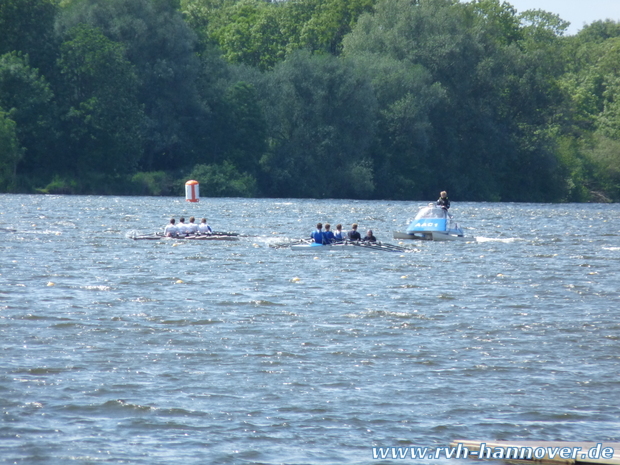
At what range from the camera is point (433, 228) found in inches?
1647

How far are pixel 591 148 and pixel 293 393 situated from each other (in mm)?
91034

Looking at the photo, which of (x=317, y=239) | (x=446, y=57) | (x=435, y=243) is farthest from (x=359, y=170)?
(x=317, y=239)

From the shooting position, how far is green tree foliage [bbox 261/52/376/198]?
272 ft

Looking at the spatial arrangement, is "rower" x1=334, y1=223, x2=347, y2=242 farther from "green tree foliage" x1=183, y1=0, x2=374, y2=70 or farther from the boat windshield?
"green tree foliage" x1=183, y1=0, x2=374, y2=70

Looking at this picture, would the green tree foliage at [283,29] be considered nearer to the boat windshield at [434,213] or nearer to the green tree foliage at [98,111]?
the green tree foliage at [98,111]

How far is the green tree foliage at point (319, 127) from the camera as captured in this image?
8288 cm

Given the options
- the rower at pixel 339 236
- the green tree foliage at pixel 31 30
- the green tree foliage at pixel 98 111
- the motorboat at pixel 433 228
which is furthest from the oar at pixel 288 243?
the green tree foliage at pixel 31 30

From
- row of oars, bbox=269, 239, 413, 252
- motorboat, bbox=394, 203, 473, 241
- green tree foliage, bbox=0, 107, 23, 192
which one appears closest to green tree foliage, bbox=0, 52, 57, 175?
green tree foliage, bbox=0, 107, 23, 192

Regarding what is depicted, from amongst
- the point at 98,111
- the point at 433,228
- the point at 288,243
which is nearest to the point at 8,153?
the point at 98,111

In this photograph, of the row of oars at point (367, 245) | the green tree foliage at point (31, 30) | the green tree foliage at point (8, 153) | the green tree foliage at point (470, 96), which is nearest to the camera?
the row of oars at point (367, 245)

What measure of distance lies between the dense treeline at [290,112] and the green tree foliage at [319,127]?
13 centimetres

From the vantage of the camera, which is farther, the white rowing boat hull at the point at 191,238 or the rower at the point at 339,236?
the white rowing boat hull at the point at 191,238

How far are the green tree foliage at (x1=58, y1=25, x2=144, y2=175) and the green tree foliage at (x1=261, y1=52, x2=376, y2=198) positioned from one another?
456 inches

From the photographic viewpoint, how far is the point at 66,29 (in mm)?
84562
